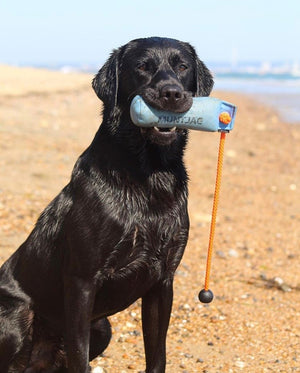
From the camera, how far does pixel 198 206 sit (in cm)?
872

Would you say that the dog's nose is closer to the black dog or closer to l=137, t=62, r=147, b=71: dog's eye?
the black dog

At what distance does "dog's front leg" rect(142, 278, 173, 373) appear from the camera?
3.77m

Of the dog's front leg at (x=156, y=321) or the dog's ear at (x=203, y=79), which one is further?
the dog's ear at (x=203, y=79)

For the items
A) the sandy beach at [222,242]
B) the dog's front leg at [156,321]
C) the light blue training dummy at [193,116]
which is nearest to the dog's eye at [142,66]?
the light blue training dummy at [193,116]

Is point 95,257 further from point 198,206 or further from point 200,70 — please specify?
point 198,206

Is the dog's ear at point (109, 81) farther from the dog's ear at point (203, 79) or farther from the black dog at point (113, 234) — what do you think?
the dog's ear at point (203, 79)

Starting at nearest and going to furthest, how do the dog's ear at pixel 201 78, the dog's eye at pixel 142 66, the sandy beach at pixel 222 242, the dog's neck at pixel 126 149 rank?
1. the dog's neck at pixel 126 149
2. the dog's eye at pixel 142 66
3. the dog's ear at pixel 201 78
4. the sandy beach at pixel 222 242

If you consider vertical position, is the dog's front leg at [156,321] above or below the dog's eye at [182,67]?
below

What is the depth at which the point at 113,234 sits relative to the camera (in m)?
→ 3.46

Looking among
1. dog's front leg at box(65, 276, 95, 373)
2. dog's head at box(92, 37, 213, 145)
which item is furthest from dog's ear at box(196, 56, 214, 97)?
dog's front leg at box(65, 276, 95, 373)

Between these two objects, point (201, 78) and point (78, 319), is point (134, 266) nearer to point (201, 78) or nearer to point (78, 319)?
point (78, 319)

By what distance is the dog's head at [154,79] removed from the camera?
347 cm

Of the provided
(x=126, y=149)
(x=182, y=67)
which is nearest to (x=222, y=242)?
(x=182, y=67)

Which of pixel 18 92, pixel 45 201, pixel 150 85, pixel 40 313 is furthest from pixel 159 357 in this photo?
pixel 18 92
